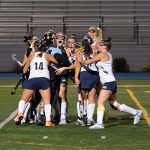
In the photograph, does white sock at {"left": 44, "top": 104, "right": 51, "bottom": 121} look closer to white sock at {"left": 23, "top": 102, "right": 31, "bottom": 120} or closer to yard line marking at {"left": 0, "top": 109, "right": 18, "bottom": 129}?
white sock at {"left": 23, "top": 102, "right": 31, "bottom": 120}

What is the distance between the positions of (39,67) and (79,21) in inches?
1048

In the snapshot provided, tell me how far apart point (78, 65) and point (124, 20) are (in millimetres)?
26593

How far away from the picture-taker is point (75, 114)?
1363 cm

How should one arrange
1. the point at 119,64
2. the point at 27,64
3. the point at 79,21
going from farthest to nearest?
the point at 79,21
the point at 119,64
the point at 27,64

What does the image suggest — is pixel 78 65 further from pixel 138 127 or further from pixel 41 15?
pixel 41 15

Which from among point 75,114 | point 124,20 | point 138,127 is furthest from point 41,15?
point 138,127

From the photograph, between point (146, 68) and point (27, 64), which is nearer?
point (27, 64)

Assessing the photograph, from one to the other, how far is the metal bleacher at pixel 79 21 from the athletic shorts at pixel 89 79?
22.5 m

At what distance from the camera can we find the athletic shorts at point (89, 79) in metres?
11.4

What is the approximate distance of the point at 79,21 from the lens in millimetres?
37750

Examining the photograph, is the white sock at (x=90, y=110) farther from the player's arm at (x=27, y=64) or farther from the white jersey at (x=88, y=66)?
the player's arm at (x=27, y=64)

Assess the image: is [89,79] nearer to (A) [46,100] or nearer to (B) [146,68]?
(A) [46,100]

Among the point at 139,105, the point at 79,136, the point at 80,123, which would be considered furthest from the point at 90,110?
the point at 139,105

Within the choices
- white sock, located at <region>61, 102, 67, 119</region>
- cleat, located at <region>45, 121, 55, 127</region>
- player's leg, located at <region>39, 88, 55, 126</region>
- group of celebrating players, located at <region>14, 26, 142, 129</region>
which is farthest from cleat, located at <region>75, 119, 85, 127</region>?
player's leg, located at <region>39, 88, 55, 126</region>
